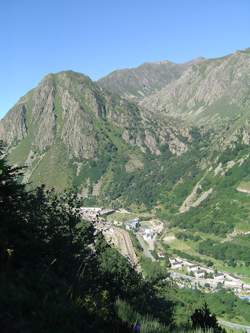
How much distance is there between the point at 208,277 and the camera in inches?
5002

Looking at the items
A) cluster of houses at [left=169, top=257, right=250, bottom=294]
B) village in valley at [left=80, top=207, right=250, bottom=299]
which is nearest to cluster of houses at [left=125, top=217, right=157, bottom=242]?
village in valley at [left=80, top=207, right=250, bottom=299]

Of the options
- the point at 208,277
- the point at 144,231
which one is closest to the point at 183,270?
the point at 208,277

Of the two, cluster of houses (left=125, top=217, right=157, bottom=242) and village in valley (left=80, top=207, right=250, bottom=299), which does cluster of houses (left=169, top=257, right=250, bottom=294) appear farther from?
cluster of houses (left=125, top=217, right=157, bottom=242)

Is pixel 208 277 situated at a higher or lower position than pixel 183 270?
lower

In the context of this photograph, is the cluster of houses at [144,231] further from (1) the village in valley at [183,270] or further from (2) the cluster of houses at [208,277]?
(2) the cluster of houses at [208,277]

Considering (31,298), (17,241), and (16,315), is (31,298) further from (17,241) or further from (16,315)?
(17,241)

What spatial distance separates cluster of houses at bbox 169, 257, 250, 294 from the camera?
117375 mm

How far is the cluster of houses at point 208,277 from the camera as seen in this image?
11738cm

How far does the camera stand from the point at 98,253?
78.4 ft

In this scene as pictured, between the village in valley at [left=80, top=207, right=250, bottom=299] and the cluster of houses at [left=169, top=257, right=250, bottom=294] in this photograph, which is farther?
the cluster of houses at [left=169, top=257, right=250, bottom=294]

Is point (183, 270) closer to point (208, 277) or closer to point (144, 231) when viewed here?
point (208, 277)

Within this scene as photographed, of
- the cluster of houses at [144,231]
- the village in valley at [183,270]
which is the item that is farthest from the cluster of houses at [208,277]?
the cluster of houses at [144,231]

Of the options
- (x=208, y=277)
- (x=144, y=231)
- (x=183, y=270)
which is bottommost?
(x=208, y=277)

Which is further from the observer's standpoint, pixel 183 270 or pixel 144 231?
pixel 144 231
